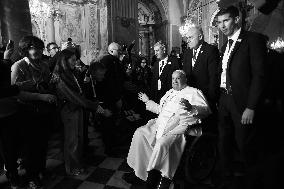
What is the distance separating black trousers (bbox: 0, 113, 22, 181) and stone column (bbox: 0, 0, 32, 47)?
112 inches

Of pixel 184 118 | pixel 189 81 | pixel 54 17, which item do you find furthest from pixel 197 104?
pixel 54 17

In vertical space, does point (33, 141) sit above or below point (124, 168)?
above

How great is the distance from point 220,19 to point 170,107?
1.17 metres

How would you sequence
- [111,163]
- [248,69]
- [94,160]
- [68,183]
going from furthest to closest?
[94,160] → [111,163] → [68,183] → [248,69]

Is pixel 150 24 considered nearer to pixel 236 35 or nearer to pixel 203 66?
pixel 203 66

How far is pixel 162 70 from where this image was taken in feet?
12.6

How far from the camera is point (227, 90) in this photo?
257 cm

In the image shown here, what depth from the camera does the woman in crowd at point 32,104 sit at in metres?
2.88

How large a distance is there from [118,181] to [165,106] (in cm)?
112

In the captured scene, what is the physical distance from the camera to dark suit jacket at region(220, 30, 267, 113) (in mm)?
2311

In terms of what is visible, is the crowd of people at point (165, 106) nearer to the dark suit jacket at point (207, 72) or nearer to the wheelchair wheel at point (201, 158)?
the dark suit jacket at point (207, 72)

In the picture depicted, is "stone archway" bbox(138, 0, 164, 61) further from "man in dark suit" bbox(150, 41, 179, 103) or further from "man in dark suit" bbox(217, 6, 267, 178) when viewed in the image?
"man in dark suit" bbox(217, 6, 267, 178)

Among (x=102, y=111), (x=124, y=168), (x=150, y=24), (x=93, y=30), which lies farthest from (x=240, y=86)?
(x=150, y=24)

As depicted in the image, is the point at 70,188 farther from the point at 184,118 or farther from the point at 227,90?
the point at 227,90
